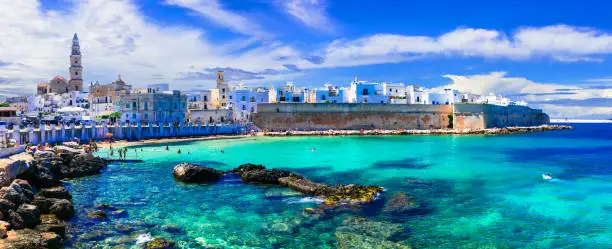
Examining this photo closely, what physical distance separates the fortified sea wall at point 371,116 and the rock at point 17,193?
44477mm

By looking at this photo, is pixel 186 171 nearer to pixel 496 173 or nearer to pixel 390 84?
pixel 496 173

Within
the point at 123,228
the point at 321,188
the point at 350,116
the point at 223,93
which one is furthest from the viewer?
the point at 223,93

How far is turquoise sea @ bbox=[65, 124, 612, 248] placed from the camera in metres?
12.0

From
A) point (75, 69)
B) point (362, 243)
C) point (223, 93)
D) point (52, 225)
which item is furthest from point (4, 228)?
point (75, 69)

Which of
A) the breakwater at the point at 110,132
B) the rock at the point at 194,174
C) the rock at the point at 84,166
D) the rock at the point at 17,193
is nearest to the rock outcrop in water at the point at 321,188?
the rock at the point at 194,174

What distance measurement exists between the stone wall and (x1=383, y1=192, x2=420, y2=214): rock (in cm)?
4246

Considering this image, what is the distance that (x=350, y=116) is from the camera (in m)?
60.6

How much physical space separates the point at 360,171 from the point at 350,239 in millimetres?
12501

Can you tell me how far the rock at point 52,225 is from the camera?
39.6ft

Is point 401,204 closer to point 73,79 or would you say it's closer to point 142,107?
point 142,107

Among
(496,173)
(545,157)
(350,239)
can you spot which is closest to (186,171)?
(350,239)

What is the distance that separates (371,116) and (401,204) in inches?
1815

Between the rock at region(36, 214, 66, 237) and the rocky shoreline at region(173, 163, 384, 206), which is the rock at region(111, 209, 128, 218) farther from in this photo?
the rocky shoreline at region(173, 163, 384, 206)

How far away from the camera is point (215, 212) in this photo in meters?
15.1
